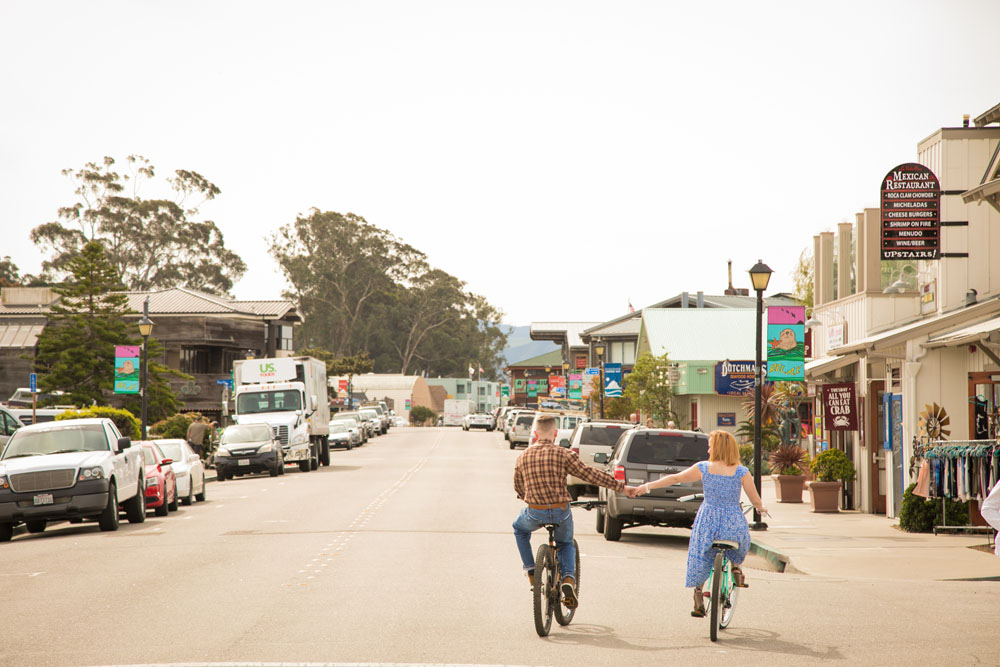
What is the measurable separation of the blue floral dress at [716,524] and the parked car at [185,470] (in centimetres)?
1758

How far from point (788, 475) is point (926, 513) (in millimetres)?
8214

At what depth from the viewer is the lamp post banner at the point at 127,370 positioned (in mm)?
38312

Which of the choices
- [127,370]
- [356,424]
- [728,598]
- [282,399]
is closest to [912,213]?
[728,598]

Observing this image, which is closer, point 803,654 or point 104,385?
point 803,654

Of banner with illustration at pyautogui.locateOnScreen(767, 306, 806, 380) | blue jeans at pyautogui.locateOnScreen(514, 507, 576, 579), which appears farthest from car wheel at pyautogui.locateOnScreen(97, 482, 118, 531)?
banner with illustration at pyautogui.locateOnScreen(767, 306, 806, 380)

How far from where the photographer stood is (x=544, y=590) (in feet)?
31.9

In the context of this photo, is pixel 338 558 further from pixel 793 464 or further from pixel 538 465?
pixel 793 464

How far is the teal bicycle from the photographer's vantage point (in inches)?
367

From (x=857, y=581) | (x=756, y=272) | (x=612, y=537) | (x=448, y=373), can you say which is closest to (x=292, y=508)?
(x=612, y=537)

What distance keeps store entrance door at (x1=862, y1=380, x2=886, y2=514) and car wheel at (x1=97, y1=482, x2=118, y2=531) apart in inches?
556

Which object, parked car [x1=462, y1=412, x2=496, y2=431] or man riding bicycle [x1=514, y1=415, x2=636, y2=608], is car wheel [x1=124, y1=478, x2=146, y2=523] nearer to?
man riding bicycle [x1=514, y1=415, x2=636, y2=608]

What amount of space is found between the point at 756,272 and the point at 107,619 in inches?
541

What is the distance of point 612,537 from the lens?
18797 mm

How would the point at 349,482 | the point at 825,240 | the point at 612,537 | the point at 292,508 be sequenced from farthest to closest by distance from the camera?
the point at 349,482, the point at 825,240, the point at 292,508, the point at 612,537
